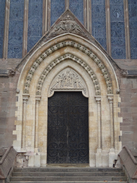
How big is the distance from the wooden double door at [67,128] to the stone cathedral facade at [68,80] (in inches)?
1.7

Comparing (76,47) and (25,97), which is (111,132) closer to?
(25,97)

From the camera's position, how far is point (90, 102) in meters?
12.2

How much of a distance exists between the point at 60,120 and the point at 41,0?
6075 mm

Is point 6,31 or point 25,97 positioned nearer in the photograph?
point 25,97

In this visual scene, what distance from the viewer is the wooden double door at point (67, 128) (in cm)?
1202

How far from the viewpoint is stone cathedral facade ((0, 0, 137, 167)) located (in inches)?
450

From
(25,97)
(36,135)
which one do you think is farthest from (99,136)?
(25,97)

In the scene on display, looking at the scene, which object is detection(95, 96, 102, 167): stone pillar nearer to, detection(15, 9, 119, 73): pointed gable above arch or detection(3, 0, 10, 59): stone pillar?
detection(15, 9, 119, 73): pointed gable above arch

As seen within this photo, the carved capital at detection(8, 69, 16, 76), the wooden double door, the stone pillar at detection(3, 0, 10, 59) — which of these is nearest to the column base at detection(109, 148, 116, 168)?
the wooden double door

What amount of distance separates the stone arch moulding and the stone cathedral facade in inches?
1.7

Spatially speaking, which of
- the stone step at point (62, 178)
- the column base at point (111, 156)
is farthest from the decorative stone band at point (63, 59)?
the stone step at point (62, 178)

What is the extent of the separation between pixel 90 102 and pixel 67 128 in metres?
1.61

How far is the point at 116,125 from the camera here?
11453 millimetres

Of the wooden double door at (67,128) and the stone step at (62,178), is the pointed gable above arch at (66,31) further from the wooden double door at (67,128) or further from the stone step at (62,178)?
the stone step at (62,178)
